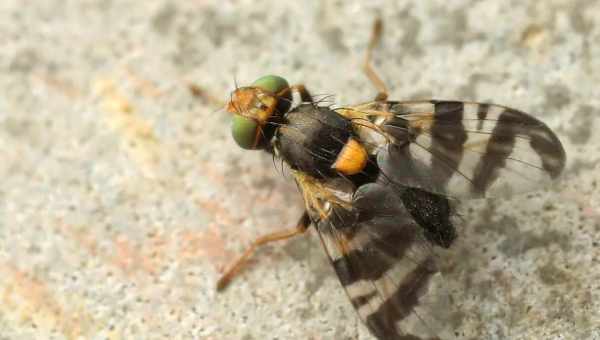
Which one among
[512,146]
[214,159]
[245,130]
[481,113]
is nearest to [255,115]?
[245,130]

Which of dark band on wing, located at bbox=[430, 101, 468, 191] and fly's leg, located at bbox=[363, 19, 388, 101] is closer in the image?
dark band on wing, located at bbox=[430, 101, 468, 191]

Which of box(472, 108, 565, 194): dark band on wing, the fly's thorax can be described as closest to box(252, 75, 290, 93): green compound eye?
the fly's thorax

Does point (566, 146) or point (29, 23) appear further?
point (29, 23)

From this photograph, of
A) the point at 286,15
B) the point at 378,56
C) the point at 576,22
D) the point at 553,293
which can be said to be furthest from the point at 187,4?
the point at 553,293

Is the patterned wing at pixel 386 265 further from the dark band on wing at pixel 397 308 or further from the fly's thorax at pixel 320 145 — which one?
the fly's thorax at pixel 320 145

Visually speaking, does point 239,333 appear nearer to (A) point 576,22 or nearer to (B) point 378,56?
(B) point 378,56

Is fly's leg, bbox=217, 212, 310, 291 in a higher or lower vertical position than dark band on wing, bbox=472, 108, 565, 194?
lower

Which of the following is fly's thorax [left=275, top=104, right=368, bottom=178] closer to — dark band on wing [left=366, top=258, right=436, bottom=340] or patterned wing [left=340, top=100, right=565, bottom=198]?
patterned wing [left=340, top=100, right=565, bottom=198]
